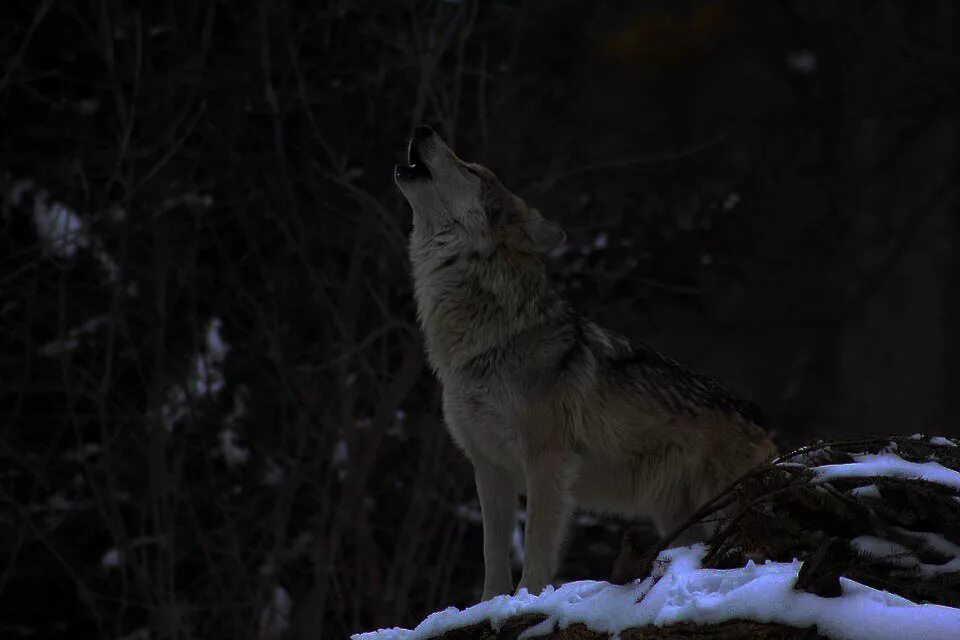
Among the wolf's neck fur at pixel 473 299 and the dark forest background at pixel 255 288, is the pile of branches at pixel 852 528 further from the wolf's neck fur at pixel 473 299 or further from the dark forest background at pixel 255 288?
the dark forest background at pixel 255 288

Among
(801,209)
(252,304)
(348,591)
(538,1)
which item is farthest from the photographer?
(801,209)

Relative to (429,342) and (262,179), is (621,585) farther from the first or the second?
(262,179)

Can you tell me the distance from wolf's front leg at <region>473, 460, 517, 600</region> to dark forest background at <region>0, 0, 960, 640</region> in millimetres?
2883

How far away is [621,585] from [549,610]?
0.17 metres

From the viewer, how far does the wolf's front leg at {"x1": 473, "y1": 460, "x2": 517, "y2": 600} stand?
5035 millimetres

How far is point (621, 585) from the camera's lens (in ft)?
7.56

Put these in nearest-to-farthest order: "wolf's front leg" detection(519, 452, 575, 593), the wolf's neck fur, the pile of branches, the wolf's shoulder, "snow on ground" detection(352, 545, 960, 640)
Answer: "snow on ground" detection(352, 545, 960, 640)
the pile of branches
"wolf's front leg" detection(519, 452, 575, 593)
the wolf's neck fur
the wolf's shoulder

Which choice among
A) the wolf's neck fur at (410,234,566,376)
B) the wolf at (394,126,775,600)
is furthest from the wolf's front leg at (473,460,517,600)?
the wolf's neck fur at (410,234,566,376)

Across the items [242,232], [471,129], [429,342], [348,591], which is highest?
[471,129]

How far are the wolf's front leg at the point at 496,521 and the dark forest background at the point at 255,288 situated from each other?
288 centimetres

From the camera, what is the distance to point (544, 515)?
16.4 feet

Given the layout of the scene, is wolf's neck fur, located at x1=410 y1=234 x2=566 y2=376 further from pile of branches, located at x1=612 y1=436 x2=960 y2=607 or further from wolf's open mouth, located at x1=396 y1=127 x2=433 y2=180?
pile of branches, located at x1=612 y1=436 x2=960 y2=607

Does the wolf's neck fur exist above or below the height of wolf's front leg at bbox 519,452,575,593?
above

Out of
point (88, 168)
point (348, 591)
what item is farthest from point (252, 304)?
point (348, 591)
